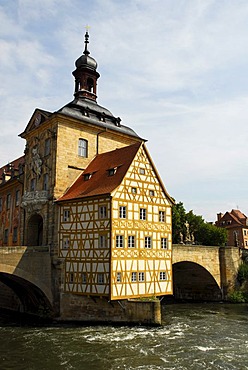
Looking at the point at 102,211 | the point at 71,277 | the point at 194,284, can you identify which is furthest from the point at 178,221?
the point at 102,211

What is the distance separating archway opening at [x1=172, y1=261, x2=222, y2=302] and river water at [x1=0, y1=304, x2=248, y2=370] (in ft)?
32.8

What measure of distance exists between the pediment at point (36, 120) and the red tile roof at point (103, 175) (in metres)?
4.77

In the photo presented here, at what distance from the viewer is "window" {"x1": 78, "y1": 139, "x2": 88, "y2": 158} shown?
27.2 m

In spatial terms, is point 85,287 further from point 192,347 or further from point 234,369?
point 234,369

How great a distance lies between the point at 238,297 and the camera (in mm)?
32656

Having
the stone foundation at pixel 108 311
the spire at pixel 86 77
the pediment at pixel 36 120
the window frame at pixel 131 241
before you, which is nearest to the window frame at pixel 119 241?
the window frame at pixel 131 241

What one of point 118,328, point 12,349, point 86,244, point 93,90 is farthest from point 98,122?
point 12,349

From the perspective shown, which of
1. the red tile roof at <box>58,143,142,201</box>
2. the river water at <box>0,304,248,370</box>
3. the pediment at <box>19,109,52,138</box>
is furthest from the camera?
the pediment at <box>19,109,52,138</box>

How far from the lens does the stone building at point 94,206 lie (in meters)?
21.9

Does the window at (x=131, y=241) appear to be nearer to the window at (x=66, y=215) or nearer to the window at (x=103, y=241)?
the window at (x=103, y=241)

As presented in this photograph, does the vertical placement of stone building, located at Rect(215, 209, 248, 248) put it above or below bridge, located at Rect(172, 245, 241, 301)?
above

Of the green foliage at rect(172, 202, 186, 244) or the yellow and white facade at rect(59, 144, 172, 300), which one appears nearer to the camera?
the yellow and white facade at rect(59, 144, 172, 300)

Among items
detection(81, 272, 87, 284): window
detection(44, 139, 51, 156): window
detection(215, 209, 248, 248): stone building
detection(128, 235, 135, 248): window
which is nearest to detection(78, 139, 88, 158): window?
detection(44, 139, 51, 156): window

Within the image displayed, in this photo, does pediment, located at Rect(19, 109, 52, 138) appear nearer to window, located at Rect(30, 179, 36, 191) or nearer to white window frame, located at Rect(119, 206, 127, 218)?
window, located at Rect(30, 179, 36, 191)
